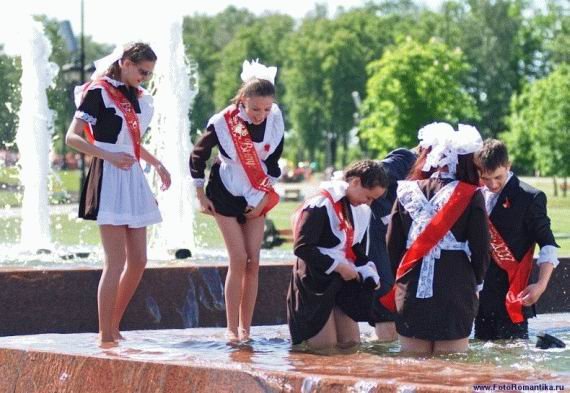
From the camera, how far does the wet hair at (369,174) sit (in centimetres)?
692

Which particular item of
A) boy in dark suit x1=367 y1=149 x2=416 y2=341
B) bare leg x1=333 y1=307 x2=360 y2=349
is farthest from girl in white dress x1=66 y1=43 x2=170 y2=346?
boy in dark suit x1=367 y1=149 x2=416 y2=341

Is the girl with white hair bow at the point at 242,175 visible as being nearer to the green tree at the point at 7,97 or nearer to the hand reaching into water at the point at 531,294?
the hand reaching into water at the point at 531,294

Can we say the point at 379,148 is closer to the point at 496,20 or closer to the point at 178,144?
the point at 496,20

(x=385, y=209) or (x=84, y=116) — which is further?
(x=385, y=209)

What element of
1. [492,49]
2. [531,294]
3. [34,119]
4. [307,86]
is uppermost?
[492,49]

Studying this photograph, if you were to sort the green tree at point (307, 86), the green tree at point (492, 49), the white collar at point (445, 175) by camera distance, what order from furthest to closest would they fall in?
the green tree at point (307, 86)
the green tree at point (492, 49)
the white collar at point (445, 175)

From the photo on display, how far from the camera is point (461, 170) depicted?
22.0 ft

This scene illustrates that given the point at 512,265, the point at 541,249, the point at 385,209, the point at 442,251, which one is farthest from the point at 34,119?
the point at 442,251

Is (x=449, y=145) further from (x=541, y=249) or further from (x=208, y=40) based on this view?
(x=208, y=40)

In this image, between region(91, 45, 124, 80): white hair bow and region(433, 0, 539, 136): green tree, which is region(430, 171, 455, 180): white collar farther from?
region(433, 0, 539, 136): green tree

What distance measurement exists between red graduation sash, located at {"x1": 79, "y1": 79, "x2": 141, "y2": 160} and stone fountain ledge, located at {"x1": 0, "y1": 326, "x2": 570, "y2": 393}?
1002 millimetres

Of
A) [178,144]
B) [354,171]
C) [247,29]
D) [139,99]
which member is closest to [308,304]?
[354,171]

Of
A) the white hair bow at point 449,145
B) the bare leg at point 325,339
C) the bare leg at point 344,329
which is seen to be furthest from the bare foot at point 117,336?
the white hair bow at point 449,145

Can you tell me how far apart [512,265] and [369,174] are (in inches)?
35.4
